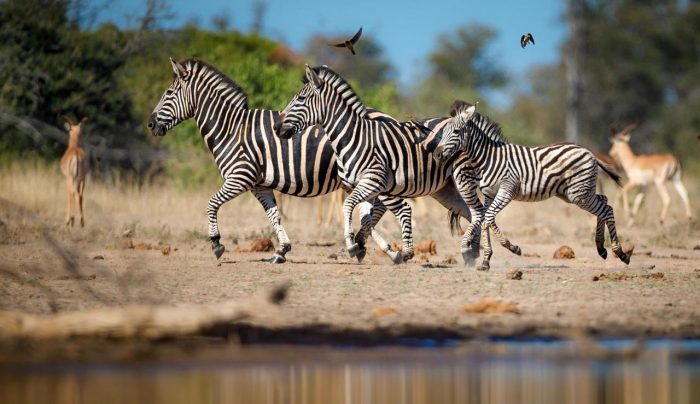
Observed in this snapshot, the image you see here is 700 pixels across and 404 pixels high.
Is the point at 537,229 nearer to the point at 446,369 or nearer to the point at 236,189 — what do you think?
the point at 236,189

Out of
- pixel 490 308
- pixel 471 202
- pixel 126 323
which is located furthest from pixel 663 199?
pixel 126 323

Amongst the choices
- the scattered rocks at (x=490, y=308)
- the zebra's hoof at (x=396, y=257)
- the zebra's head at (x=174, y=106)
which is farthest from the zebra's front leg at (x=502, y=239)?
the zebra's head at (x=174, y=106)

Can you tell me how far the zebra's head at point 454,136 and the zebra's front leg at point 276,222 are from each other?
80.5 inches

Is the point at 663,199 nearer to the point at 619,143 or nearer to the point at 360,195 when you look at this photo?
the point at 619,143

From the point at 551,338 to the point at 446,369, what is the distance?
1.39 metres

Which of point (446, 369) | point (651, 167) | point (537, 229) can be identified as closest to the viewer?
point (446, 369)

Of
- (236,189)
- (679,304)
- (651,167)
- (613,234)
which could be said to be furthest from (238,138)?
(651,167)

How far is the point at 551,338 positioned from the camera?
842 centimetres

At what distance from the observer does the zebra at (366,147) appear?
1305 cm

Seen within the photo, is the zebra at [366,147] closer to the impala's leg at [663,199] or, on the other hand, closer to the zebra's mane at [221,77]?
the zebra's mane at [221,77]

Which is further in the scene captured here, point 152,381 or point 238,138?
point 238,138

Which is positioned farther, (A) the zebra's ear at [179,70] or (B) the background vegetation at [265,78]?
(B) the background vegetation at [265,78]

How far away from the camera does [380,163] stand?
1298cm

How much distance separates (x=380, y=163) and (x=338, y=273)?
1.43 meters
